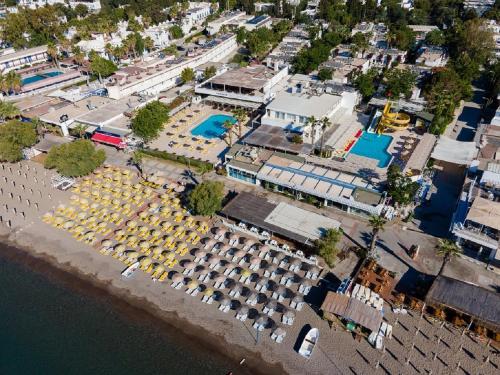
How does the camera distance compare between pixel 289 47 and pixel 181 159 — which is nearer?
pixel 181 159

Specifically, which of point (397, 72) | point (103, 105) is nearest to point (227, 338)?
point (103, 105)

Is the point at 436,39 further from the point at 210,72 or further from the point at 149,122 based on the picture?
the point at 149,122

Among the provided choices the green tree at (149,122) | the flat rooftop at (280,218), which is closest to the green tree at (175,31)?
the green tree at (149,122)

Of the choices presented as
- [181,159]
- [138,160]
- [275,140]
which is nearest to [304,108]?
[275,140]

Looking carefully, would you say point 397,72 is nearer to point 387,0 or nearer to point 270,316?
point 270,316

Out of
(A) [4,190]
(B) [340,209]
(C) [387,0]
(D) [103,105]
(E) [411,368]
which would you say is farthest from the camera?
(C) [387,0]
